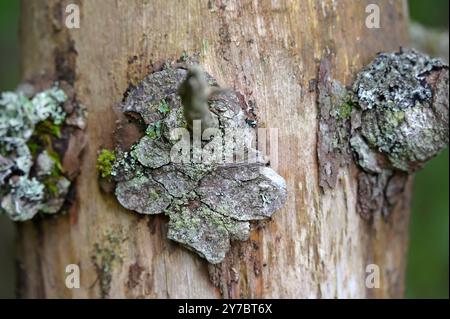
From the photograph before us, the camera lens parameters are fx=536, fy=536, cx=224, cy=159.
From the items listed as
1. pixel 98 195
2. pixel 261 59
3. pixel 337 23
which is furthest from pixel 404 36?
pixel 98 195

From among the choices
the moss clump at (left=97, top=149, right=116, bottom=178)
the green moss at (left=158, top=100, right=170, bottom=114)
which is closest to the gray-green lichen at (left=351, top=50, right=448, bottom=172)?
the green moss at (left=158, top=100, right=170, bottom=114)

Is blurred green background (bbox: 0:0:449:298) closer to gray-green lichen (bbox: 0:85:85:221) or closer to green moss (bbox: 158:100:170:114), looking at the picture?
gray-green lichen (bbox: 0:85:85:221)

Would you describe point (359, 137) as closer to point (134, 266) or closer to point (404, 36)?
point (404, 36)

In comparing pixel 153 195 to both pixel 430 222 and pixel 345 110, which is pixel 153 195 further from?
pixel 430 222

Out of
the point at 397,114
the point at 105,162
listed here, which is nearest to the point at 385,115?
the point at 397,114
